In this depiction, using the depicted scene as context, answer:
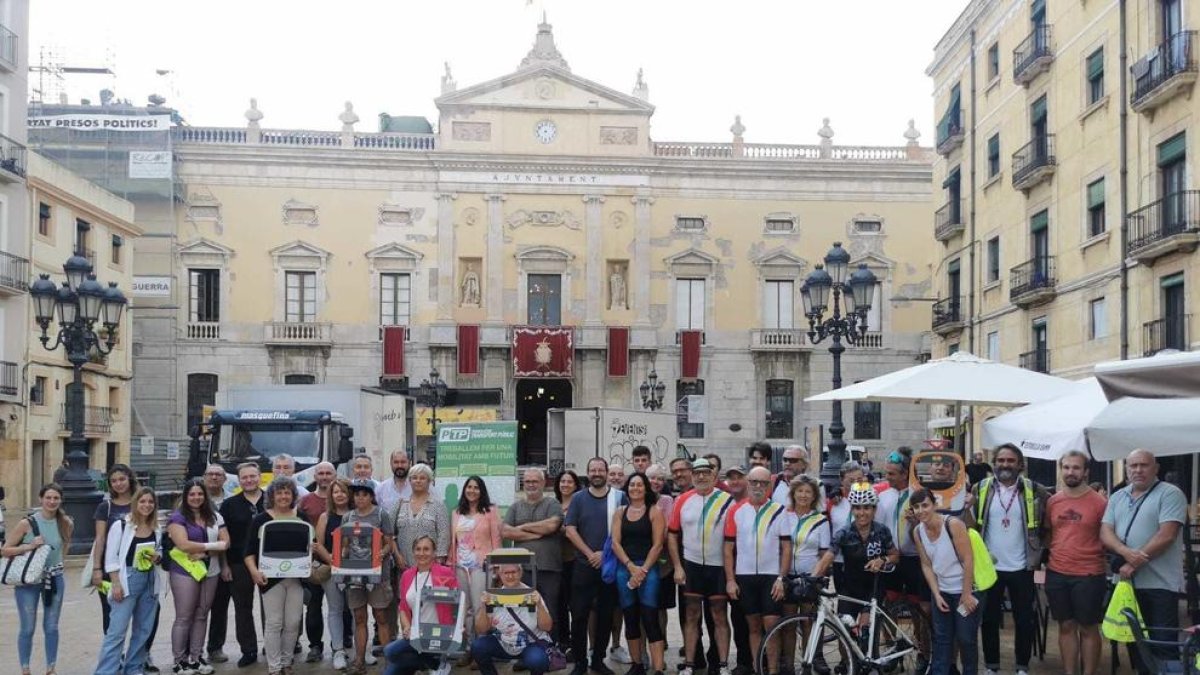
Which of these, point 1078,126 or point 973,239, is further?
point 973,239

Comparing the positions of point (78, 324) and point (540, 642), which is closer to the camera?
point (540, 642)

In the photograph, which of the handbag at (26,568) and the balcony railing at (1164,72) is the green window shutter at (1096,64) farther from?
the handbag at (26,568)

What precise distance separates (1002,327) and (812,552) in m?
21.9

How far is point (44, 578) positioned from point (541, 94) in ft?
121

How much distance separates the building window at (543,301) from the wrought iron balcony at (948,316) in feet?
48.7

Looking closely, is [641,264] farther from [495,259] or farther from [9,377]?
[9,377]

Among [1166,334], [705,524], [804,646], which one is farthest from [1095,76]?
[804,646]

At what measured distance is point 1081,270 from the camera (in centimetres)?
2627

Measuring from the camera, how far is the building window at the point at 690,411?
4531 centimetres

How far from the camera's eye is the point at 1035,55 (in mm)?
27906

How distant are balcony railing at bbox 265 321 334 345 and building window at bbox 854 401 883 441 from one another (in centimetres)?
1849

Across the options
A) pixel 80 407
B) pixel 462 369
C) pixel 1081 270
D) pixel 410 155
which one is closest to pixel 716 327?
pixel 462 369

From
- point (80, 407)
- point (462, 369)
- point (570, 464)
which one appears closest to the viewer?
point (80, 407)

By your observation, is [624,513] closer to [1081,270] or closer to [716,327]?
[1081,270]
